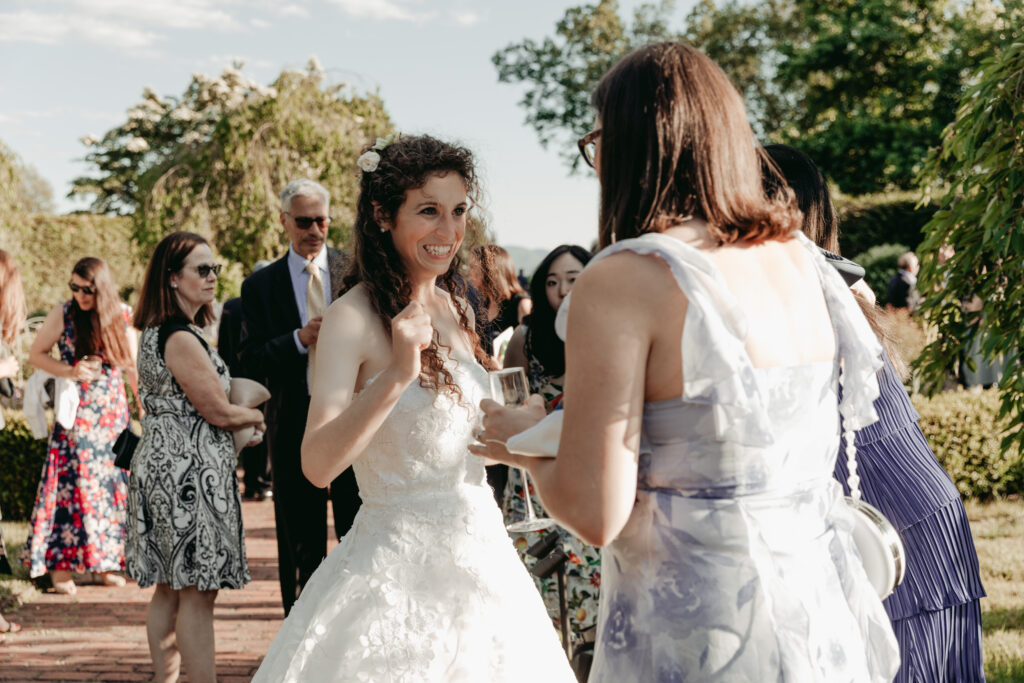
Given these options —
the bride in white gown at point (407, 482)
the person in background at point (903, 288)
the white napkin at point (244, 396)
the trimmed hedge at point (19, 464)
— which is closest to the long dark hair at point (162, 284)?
the white napkin at point (244, 396)

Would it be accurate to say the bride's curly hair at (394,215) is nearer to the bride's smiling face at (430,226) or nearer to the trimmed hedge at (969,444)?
the bride's smiling face at (430,226)

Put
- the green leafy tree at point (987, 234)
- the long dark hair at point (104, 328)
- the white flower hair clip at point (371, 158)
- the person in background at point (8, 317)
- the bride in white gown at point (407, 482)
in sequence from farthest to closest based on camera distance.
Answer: the long dark hair at point (104, 328), the person in background at point (8, 317), the green leafy tree at point (987, 234), the white flower hair clip at point (371, 158), the bride in white gown at point (407, 482)

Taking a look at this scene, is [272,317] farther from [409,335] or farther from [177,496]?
[409,335]

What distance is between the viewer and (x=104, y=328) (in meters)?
6.54

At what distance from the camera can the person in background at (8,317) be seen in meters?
5.77

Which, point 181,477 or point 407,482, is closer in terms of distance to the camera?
point 407,482

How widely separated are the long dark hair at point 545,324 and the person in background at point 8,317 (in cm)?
323

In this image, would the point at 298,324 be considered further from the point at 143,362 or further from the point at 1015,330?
the point at 1015,330

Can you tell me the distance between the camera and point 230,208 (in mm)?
21203

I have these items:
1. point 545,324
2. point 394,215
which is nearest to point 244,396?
point 545,324

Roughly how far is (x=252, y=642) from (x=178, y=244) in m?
2.54

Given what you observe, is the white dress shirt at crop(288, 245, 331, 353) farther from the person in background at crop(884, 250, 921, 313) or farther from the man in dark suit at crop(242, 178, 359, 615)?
the person in background at crop(884, 250, 921, 313)

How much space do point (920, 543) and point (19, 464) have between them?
8831 mm

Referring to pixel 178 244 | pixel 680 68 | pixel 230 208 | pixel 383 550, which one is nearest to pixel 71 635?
pixel 178 244
